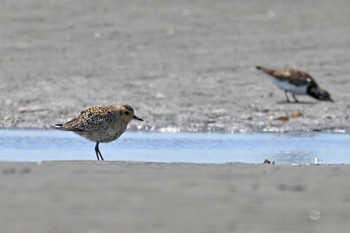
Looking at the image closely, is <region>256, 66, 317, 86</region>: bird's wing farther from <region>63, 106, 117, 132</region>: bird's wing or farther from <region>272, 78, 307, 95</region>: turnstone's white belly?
<region>63, 106, 117, 132</region>: bird's wing

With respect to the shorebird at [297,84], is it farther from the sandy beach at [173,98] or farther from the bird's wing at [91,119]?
the bird's wing at [91,119]

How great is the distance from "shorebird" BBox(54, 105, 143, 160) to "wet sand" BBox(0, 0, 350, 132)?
2.87 m

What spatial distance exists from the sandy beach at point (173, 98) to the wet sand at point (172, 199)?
0.4 inches

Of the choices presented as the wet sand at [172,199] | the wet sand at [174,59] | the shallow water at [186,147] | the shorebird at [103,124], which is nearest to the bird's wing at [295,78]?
the wet sand at [174,59]

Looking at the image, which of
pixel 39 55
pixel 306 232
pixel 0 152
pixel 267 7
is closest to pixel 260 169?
pixel 306 232

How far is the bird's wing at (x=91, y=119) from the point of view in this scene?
1120 cm

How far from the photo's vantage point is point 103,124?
11.1 metres

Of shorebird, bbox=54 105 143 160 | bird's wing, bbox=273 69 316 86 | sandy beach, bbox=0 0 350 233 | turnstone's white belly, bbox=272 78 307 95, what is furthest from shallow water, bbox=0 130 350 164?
bird's wing, bbox=273 69 316 86

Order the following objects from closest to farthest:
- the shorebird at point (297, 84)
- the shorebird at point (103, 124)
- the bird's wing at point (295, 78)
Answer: the shorebird at point (103, 124) → the shorebird at point (297, 84) → the bird's wing at point (295, 78)

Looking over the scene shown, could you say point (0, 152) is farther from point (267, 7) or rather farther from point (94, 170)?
point (267, 7)

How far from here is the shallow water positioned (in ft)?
36.7

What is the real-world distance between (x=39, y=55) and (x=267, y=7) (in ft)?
19.0

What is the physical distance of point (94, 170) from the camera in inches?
328

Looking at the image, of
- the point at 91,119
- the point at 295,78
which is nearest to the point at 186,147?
the point at 91,119
